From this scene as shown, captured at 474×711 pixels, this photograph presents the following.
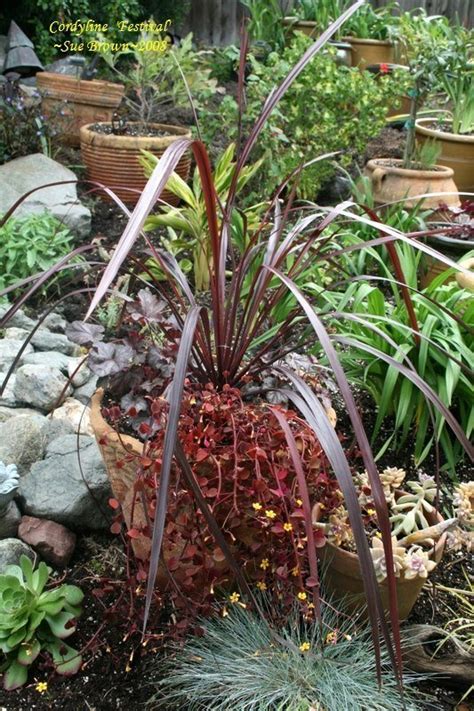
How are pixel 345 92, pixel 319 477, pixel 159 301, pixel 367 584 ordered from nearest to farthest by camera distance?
pixel 367 584 < pixel 319 477 < pixel 159 301 < pixel 345 92

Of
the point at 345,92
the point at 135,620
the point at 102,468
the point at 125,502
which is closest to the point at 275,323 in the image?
the point at 102,468

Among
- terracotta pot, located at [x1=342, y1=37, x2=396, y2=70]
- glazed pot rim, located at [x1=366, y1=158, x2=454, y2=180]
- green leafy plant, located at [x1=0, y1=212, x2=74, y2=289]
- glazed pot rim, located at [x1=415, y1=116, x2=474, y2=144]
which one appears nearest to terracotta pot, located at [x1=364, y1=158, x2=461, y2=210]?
glazed pot rim, located at [x1=366, y1=158, x2=454, y2=180]

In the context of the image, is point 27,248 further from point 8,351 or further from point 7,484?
point 7,484

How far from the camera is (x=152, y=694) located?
5.51ft

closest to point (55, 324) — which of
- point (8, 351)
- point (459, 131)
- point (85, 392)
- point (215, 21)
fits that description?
point (8, 351)

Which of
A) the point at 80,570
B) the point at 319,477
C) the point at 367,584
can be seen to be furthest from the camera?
the point at 80,570

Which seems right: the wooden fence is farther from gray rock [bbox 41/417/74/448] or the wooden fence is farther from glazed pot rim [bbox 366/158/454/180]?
gray rock [bbox 41/417/74/448]

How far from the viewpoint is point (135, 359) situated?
5.84 feet

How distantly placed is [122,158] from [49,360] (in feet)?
6.90

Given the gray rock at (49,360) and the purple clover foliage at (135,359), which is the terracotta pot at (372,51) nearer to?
the gray rock at (49,360)

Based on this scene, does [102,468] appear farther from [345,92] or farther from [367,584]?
[345,92]

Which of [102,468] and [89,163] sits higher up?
[89,163]

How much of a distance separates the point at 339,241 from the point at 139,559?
2.09m

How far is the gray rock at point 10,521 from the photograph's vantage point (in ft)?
6.69
